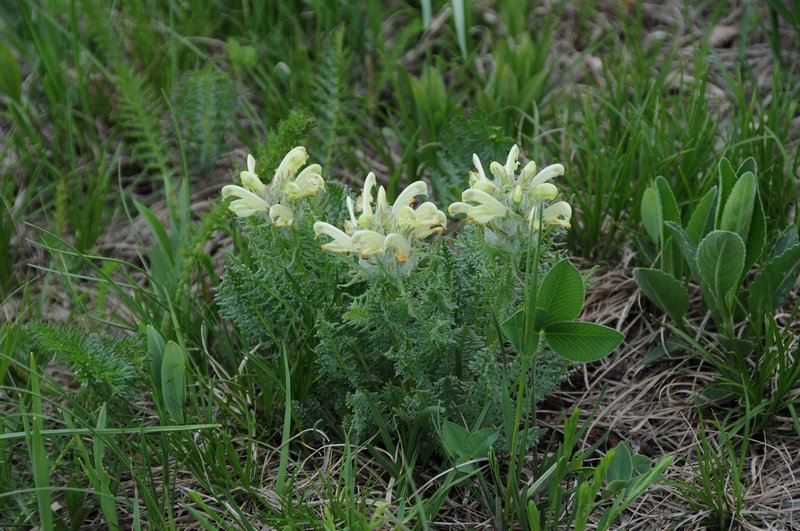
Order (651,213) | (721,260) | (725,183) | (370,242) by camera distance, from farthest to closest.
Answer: (651,213) → (725,183) → (721,260) → (370,242)

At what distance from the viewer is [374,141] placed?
9.06 feet

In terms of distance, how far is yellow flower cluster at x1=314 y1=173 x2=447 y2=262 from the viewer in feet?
5.12

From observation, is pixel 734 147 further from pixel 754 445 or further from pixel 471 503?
pixel 471 503

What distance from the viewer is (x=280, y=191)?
67.9 inches

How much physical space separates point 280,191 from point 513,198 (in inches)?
18.3

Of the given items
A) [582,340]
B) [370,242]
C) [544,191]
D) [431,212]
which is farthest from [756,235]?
[370,242]

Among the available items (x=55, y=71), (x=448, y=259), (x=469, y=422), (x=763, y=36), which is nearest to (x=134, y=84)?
(x=55, y=71)

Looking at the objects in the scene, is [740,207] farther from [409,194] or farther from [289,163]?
[289,163]

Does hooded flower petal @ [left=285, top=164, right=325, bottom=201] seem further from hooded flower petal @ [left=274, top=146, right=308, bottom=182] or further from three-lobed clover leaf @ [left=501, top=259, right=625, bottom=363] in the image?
three-lobed clover leaf @ [left=501, top=259, right=625, bottom=363]

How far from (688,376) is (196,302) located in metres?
1.24

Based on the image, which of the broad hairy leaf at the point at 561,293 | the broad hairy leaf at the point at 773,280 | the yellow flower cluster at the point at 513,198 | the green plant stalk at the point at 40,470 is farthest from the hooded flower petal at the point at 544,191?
the green plant stalk at the point at 40,470

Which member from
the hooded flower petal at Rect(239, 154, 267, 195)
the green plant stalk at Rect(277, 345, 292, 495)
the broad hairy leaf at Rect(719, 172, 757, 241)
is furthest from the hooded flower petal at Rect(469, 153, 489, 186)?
the broad hairy leaf at Rect(719, 172, 757, 241)

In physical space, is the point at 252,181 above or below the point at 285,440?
above

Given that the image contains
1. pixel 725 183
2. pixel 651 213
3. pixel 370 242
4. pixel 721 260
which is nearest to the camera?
pixel 370 242
